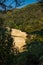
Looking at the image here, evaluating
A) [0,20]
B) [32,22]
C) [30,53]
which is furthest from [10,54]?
[32,22]

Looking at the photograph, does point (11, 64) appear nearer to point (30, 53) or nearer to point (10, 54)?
point (10, 54)

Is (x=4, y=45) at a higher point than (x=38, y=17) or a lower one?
higher

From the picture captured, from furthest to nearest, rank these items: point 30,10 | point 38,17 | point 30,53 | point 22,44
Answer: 1. point 30,10
2. point 38,17
3. point 22,44
4. point 30,53

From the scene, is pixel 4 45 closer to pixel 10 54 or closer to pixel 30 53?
pixel 10 54

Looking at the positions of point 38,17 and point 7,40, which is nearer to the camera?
point 7,40

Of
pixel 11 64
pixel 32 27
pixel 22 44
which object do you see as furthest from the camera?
pixel 32 27

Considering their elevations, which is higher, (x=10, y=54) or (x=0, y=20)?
(x=0, y=20)

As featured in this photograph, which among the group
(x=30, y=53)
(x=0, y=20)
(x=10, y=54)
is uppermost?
(x=0, y=20)

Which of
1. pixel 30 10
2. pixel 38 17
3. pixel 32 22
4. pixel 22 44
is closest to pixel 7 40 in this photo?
pixel 22 44

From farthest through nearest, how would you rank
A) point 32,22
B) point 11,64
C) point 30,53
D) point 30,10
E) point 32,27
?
point 30,10
point 32,22
point 32,27
point 30,53
point 11,64
